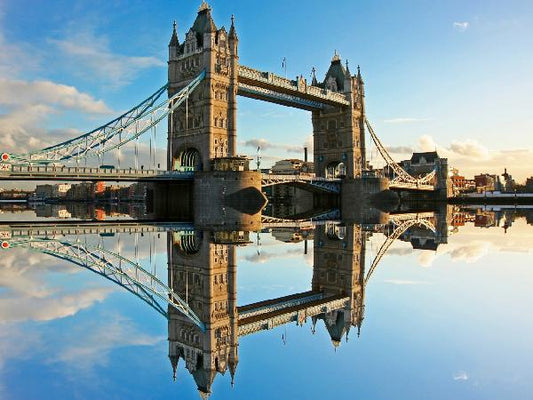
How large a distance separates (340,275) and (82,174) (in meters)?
35.7

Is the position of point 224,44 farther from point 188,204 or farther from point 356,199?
point 356,199

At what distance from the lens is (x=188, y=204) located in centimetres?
5819

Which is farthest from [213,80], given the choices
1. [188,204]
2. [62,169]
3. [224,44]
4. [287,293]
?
[287,293]

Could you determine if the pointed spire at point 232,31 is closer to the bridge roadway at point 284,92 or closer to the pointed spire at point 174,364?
the bridge roadway at point 284,92

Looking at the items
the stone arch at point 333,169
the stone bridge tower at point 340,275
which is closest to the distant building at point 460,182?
the stone arch at point 333,169

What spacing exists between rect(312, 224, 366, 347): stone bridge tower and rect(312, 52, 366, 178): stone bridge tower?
150 feet

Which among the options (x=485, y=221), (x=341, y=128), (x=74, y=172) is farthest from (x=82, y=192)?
(x=485, y=221)

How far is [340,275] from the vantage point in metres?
Result: 20.5

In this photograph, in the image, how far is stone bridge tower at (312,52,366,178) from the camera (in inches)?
3076

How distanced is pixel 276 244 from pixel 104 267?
39.0 feet

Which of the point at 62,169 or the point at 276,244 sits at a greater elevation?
the point at 62,169

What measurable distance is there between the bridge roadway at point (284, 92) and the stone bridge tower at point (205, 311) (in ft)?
126

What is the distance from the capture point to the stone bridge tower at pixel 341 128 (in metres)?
78.1

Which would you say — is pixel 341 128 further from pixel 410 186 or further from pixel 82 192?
pixel 82 192
